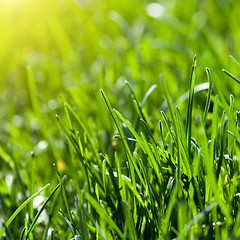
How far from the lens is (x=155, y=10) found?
2145mm

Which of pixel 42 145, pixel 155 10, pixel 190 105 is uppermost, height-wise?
pixel 155 10

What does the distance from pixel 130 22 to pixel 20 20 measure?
77cm

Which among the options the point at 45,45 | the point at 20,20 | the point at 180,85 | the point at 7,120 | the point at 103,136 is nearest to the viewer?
the point at 103,136

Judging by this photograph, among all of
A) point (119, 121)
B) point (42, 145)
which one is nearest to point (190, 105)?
point (119, 121)

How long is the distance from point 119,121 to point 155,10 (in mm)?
1068

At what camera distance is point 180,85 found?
155cm

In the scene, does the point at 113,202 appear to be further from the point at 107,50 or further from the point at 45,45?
the point at 45,45

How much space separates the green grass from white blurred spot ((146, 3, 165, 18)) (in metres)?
0.03

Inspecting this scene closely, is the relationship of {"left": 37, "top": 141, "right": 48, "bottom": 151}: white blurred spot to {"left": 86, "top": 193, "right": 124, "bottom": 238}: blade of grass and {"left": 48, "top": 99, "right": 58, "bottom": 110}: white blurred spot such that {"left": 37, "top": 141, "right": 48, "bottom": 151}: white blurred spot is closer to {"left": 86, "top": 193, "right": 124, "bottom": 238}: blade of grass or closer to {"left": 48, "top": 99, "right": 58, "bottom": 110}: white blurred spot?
{"left": 48, "top": 99, "right": 58, "bottom": 110}: white blurred spot

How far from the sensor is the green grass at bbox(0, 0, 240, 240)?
87cm

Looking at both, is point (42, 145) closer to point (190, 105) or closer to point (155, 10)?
point (190, 105)

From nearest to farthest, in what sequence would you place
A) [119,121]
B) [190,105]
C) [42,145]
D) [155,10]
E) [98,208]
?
[98,208]
[190,105]
[119,121]
[42,145]
[155,10]

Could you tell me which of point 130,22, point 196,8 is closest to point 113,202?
point 196,8

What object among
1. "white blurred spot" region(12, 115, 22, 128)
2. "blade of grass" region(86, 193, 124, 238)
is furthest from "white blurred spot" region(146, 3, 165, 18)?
"blade of grass" region(86, 193, 124, 238)
